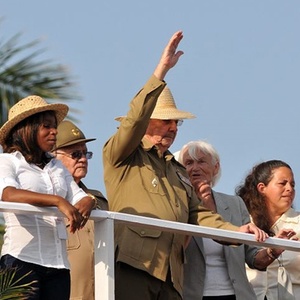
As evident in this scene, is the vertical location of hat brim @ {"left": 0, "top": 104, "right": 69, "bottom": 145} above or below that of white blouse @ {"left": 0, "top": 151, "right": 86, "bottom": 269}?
above

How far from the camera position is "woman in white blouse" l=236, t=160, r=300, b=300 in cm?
876

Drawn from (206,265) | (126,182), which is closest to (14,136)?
(126,182)

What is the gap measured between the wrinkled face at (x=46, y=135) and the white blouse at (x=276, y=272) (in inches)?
94.9

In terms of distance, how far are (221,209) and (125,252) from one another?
4.13 ft

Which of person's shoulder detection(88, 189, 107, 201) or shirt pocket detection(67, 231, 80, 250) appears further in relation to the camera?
person's shoulder detection(88, 189, 107, 201)

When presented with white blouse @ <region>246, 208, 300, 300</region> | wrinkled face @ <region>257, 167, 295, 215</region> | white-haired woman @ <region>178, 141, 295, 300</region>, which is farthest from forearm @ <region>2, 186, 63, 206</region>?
wrinkled face @ <region>257, 167, 295, 215</region>

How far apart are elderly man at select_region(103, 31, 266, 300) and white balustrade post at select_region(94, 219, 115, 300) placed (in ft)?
1.64

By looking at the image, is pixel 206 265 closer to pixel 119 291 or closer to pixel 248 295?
pixel 248 295

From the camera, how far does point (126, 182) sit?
7.55 m

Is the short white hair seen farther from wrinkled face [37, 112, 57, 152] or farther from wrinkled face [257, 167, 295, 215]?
wrinkled face [37, 112, 57, 152]

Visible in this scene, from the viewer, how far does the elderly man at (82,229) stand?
764 centimetres

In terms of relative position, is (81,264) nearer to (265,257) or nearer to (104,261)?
(104,261)

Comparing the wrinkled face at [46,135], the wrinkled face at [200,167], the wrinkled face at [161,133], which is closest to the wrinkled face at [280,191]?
the wrinkled face at [200,167]

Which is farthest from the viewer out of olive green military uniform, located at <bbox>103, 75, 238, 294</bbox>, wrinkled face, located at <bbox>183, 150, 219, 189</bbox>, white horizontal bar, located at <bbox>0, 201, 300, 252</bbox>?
wrinkled face, located at <bbox>183, 150, 219, 189</bbox>
